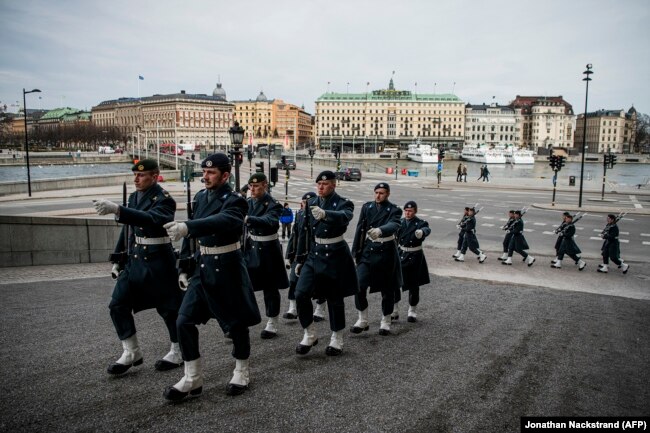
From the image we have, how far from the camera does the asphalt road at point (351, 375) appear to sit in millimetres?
4836

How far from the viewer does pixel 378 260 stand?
303 inches

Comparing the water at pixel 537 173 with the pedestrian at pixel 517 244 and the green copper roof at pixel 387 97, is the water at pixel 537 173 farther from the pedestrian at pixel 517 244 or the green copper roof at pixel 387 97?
the green copper roof at pixel 387 97

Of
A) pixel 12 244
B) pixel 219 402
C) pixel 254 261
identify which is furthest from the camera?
pixel 12 244

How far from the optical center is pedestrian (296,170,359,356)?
6.75m

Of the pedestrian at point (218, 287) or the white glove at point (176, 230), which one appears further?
the pedestrian at point (218, 287)

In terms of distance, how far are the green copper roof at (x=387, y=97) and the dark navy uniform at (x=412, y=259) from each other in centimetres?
18628

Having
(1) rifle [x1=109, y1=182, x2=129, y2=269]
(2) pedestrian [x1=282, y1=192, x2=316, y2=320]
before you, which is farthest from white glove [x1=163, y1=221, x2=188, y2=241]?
(2) pedestrian [x1=282, y1=192, x2=316, y2=320]

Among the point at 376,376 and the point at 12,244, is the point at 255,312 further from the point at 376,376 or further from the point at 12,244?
the point at 12,244

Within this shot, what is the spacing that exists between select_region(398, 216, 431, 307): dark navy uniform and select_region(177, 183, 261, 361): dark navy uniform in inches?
145

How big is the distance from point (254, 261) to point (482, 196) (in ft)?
109

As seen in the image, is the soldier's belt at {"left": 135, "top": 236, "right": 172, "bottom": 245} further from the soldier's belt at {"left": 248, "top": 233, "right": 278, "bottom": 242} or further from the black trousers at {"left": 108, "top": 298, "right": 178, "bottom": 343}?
the soldier's belt at {"left": 248, "top": 233, "right": 278, "bottom": 242}

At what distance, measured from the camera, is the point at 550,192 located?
4231 cm

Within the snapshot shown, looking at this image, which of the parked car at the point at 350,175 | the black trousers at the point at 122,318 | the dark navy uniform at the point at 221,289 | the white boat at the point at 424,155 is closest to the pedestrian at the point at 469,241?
the dark navy uniform at the point at 221,289

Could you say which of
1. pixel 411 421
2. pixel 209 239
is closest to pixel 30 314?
pixel 209 239
